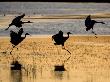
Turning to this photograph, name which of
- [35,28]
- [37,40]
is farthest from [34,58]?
[35,28]

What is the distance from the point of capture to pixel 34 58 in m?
24.2

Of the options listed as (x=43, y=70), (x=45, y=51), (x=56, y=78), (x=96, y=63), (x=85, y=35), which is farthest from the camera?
(x=85, y=35)

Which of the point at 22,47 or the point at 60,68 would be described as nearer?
the point at 60,68

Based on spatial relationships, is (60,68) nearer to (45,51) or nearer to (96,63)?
(96,63)

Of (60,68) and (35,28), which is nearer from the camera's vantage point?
(60,68)

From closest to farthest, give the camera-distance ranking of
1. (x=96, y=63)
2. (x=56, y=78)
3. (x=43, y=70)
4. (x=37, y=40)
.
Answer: (x=56, y=78) < (x=43, y=70) < (x=96, y=63) < (x=37, y=40)

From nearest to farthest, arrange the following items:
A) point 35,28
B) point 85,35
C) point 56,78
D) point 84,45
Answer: point 56,78, point 84,45, point 85,35, point 35,28

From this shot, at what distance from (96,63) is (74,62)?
0.94 meters

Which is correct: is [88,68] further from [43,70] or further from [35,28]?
[35,28]

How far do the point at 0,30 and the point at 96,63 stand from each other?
533 inches

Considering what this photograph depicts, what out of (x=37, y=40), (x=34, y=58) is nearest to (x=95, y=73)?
(x=34, y=58)

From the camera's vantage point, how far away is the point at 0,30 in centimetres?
3544

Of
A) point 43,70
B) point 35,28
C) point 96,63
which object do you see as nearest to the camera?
point 43,70

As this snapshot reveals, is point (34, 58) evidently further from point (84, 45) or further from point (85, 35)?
point (85, 35)
